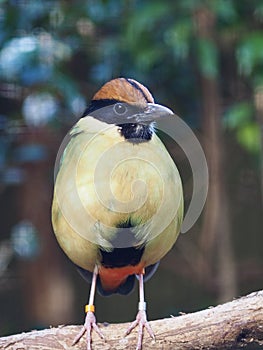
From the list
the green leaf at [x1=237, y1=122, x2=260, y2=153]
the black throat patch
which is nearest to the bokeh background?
the green leaf at [x1=237, y1=122, x2=260, y2=153]

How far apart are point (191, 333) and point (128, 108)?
559 mm

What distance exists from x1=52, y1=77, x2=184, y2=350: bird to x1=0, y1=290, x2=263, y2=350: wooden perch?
0.09 feet

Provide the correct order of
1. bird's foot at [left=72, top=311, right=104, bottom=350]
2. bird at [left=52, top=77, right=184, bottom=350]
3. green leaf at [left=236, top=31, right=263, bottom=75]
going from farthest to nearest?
green leaf at [left=236, top=31, right=263, bottom=75]
bird's foot at [left=72, top=311, right=104, bottom=350]
bird at [left=52, top=77, right=184, bottom=350]

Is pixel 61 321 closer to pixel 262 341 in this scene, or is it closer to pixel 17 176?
pixel 17 176

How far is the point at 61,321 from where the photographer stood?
360 centimetres

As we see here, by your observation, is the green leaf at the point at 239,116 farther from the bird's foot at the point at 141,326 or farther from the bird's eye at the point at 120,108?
the bird's foot at the point at 141,326

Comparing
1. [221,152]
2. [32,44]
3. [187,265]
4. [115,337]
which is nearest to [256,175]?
[221,152]

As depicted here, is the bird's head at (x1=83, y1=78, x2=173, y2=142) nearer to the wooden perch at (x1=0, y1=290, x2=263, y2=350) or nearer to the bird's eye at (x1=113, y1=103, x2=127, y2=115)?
the bird's eye at (x1=113, y1=103, x2=127, y2=115)

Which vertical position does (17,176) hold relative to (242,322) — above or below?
above

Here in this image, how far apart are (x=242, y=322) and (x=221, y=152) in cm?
180

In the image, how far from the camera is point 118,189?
1822mm

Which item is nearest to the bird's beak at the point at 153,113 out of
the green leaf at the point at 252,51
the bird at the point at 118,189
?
the bird at the point at 118,189

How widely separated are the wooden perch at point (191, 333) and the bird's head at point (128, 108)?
452 millimetres

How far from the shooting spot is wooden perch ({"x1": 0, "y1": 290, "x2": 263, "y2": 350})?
183 cm
